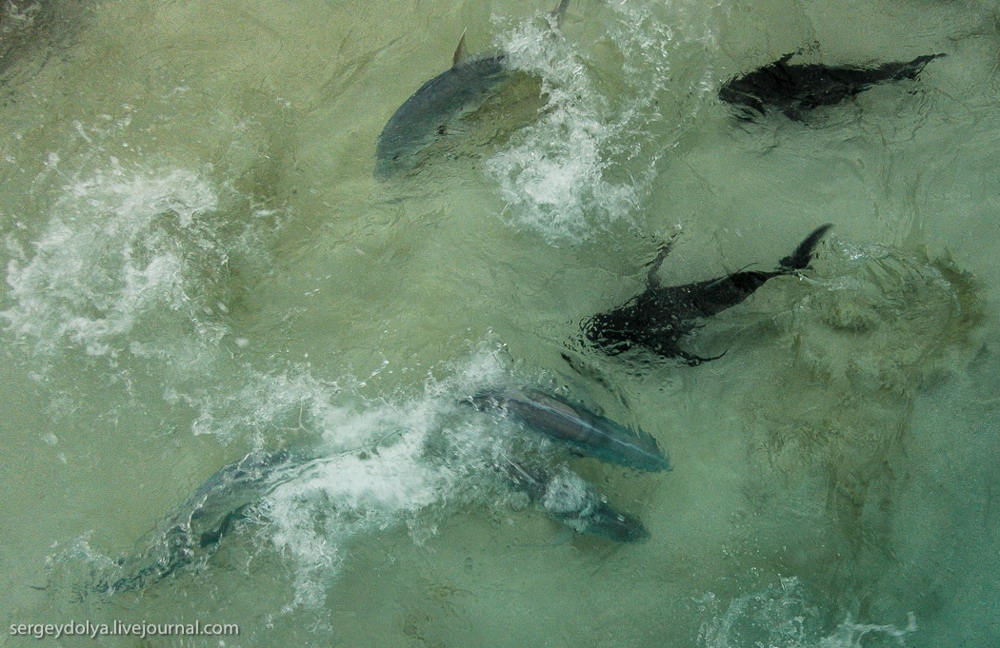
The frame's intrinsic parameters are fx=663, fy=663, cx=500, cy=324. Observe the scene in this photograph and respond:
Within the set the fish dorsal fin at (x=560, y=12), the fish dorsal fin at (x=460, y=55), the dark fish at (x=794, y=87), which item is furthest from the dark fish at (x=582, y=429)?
the fish dorsal fin at (x=560, y=12)

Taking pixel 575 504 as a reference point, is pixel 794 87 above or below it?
above

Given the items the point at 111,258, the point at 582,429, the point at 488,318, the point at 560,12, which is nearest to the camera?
the point at 582,429

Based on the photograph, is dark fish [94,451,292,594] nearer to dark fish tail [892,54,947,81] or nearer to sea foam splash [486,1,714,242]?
sea foam splash [486,1,714,242]

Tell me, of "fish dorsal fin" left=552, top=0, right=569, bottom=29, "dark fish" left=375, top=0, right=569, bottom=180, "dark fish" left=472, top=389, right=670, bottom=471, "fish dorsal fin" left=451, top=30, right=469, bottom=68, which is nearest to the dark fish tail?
"fish dorsal fin" left=552, top=0, right=569, bottom=29

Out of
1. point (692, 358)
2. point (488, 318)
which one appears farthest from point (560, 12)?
point (692, 358)

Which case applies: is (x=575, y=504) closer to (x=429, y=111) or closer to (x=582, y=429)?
(x=582, y=429)

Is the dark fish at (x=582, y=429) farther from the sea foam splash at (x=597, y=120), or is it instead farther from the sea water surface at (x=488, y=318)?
the sea foam splash at (x=597, y=120)
